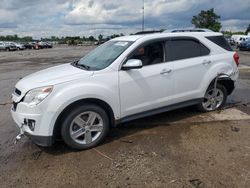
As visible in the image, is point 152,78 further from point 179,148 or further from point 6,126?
point 6,126

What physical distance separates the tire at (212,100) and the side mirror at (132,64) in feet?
6.51

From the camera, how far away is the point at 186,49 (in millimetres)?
5895

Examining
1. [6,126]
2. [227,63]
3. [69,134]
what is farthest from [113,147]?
[227,63]

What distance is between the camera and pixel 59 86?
14.7ft

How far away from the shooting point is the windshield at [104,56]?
5.16 meters

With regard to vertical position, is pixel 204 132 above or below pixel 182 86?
below

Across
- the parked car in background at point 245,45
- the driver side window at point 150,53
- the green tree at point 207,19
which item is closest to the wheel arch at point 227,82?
the driver side window at point 150,53

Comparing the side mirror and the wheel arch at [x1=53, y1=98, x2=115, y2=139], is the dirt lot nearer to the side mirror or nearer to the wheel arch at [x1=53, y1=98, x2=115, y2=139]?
the wheel arch at [x1=53, y1=98, x2=115, y2=139]

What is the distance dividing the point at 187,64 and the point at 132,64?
52.6 inches

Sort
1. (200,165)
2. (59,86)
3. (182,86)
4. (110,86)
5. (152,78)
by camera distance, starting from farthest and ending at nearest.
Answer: (182,86) → (152,78) → (110,86) → (59,86) → (200,165)

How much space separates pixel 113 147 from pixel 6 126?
2.49 metres

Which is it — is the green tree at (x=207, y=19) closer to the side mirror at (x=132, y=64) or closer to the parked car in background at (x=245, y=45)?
the parked car in background at (x=245, y=45)

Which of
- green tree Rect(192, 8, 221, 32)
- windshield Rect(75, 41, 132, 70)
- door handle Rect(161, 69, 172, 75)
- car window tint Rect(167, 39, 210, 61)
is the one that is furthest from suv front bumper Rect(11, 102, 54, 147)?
Answer: green tree Rect(192, 8, 221, 32)

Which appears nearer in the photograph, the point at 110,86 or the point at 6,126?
the point at 110,86
